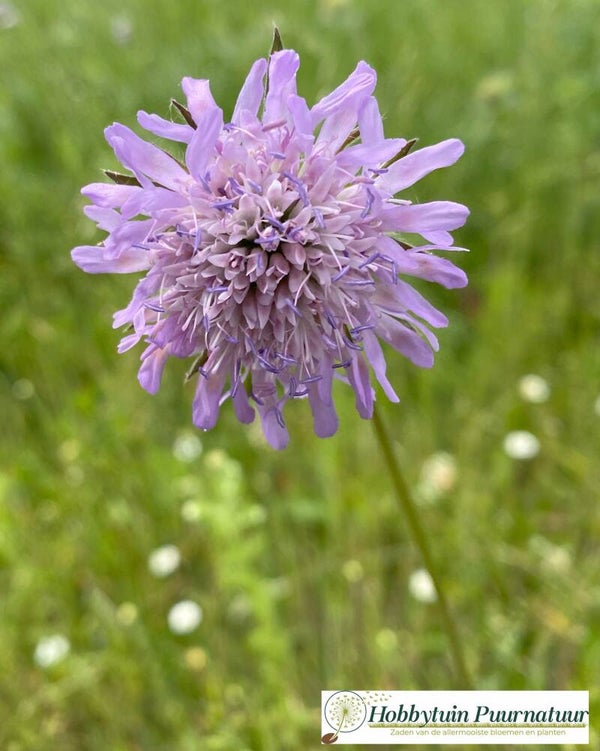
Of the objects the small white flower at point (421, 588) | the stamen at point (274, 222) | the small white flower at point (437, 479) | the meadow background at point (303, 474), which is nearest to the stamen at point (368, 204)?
the stamen at point (274, 222)

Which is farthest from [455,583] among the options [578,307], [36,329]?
[36,329]

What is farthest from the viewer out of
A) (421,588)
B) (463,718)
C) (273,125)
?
(421,588)

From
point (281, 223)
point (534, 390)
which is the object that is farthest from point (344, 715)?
point (534, 390)

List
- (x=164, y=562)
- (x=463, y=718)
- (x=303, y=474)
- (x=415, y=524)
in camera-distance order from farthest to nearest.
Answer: (x=303, y=474), (x=164, y=562), (x=463, y=718), (x=415, y=524)

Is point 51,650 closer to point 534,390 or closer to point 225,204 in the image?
point 225,204

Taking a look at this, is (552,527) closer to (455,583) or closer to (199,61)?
(455,583)

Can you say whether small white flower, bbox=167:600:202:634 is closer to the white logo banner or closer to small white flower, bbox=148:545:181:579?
small white flower, bbox=148:545:181:579

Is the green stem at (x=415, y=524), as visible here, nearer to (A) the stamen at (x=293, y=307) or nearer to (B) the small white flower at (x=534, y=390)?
(A) the stamen at (x=293, y=307)

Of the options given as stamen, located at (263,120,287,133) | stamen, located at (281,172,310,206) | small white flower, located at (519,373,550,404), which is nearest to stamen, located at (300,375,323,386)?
stamen, located at (281,172,310,206)
